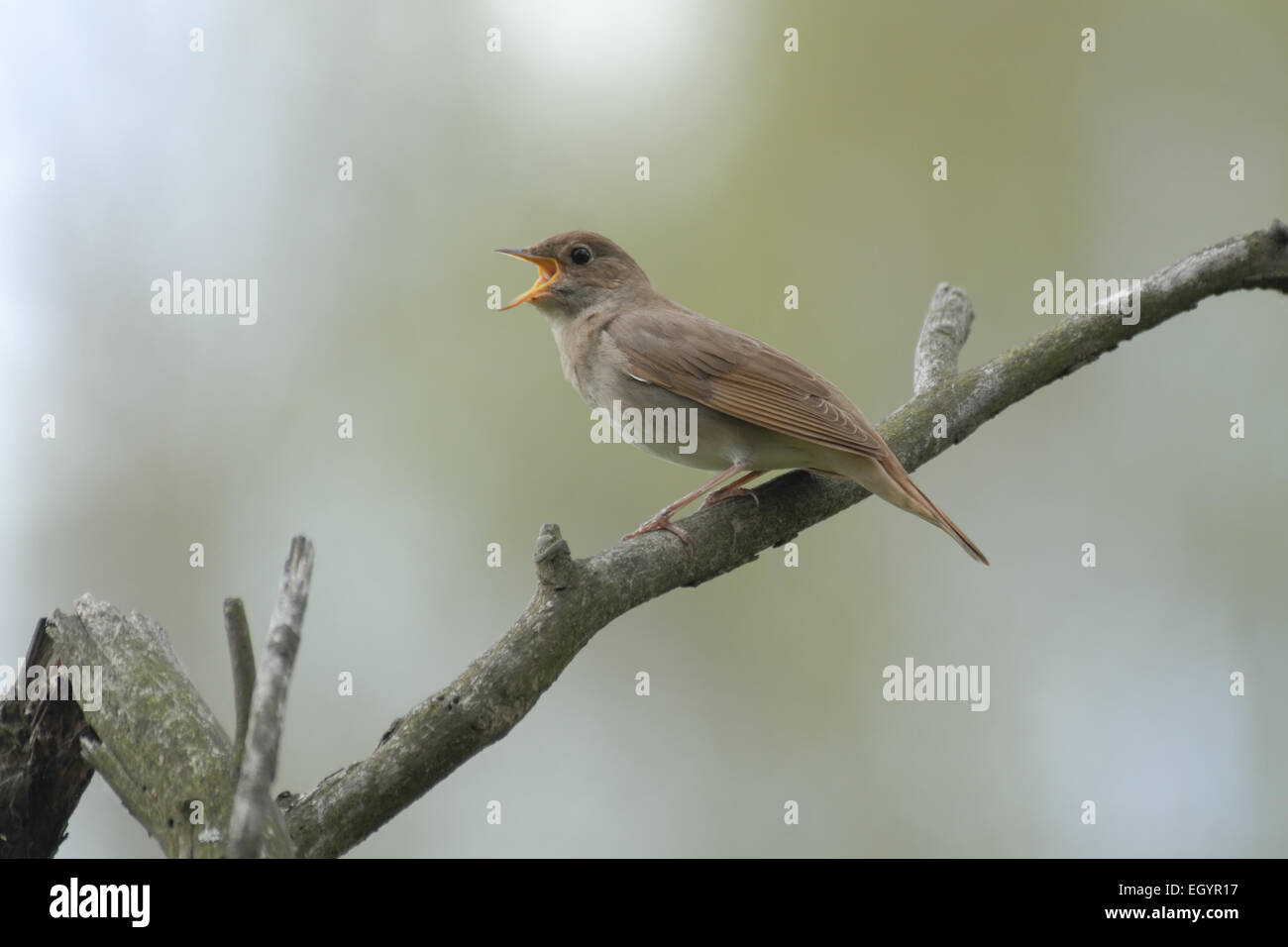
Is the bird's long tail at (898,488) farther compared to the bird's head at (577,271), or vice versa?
the bird's head at (577,271)

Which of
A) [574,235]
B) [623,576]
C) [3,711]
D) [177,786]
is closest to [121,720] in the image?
[177,786]

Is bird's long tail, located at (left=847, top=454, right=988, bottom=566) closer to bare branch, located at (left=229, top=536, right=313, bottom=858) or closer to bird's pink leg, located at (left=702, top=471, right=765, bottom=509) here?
bird's pink leg, located at (left=702, top=471, right=765, bottom=509)

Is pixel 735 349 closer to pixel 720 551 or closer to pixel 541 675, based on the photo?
pixel 720 551

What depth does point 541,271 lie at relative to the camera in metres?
6.32

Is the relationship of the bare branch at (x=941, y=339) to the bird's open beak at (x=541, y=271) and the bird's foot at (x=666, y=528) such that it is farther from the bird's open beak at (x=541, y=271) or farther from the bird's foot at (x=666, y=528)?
the bird's open beak at (x=541, y=271)

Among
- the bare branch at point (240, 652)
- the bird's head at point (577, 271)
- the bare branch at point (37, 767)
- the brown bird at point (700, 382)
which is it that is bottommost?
the bare branch at point (37, 767)

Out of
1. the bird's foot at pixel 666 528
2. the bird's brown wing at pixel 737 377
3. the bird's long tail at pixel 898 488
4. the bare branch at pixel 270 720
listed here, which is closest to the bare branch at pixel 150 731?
the bare branch at pixel 270 720

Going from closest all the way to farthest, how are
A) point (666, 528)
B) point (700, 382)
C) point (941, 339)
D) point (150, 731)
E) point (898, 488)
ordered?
1. point (150, 731)
2. point (666, 528)
3. point (898, 488)
4. point (700, 382)
5. point (941, 339)

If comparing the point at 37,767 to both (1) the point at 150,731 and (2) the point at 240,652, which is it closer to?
(1) the point at 150,731

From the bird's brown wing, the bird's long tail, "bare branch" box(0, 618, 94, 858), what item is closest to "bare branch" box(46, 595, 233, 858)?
"bare branch" box(0, 618, 94, 858)

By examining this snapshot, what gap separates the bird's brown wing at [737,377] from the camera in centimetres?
485

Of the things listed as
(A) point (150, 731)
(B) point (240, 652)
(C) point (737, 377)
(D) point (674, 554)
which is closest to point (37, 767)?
(A) point (150, 731)

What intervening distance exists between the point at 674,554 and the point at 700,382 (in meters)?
1.44

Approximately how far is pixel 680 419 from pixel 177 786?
2.91 m
